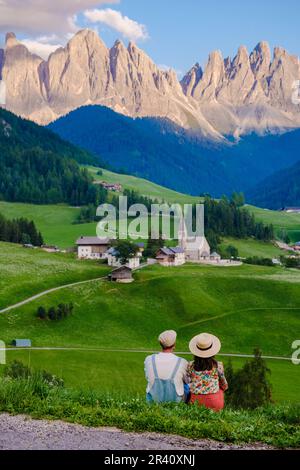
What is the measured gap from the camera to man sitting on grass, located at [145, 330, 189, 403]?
730 inches

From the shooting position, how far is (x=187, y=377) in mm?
18734

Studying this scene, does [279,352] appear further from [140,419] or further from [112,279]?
[140,419]

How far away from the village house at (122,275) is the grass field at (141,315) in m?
1.97

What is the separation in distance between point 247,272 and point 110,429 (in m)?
122

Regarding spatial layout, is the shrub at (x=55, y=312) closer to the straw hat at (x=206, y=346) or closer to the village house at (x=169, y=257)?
the village house at (x=169, y=257)

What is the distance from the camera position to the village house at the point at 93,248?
502 feet

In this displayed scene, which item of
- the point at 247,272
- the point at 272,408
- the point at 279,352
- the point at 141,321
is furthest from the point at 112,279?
the point at 272,408

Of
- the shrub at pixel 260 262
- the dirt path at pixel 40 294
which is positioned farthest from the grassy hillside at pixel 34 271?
the shrub at pixel 260 262

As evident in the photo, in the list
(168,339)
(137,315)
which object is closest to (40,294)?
(137,315)

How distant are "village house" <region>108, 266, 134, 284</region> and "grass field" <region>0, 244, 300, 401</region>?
1.97m

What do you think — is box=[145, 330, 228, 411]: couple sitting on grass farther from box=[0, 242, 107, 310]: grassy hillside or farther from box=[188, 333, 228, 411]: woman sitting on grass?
box=[0, 242, 107, 310]: grassy hillside

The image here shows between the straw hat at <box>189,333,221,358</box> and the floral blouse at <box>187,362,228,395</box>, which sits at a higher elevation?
the straw hat at <box>189,333,221,358</box>

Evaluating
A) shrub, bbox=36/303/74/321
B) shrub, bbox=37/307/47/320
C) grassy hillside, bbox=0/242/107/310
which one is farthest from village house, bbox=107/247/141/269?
shrub, bbox=37/307/47/320

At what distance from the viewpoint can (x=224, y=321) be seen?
336ft
